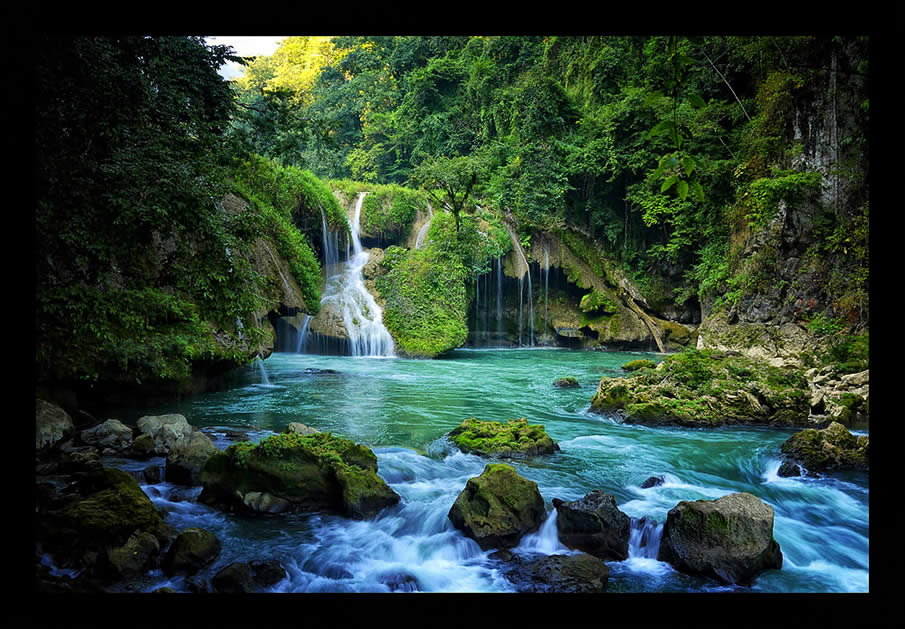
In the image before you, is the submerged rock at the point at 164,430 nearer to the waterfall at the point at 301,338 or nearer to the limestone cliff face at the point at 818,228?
the waterfall at the point at 301,338

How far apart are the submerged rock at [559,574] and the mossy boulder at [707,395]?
14.0 feet

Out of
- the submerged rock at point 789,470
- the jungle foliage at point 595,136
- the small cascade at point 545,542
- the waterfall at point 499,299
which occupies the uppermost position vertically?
the jungle foliage at point 595,136

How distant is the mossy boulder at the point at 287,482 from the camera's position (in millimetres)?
4102

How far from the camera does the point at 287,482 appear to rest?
4.16 metres

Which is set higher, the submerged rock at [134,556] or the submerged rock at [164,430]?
the submerged rock at [164,430]

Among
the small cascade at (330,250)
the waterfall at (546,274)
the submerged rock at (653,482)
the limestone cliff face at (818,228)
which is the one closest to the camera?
the submerged rock at (653,482)

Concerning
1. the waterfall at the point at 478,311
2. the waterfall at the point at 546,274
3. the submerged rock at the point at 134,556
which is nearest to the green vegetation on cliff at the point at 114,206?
the submerged rock at the point at 134,556

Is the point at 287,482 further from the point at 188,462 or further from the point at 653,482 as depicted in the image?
the point at 653,482

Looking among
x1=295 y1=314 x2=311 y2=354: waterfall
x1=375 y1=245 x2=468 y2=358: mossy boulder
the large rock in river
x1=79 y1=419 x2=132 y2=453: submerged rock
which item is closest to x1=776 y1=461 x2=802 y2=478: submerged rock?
the large rock in river

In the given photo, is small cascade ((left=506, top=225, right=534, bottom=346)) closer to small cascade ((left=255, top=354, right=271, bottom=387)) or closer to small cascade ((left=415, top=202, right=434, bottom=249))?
small cascade ((left=415, top=202, right=434, bottom=249))

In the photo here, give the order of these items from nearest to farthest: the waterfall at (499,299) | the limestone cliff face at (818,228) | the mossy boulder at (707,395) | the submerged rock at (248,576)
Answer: the submerged rock at (248,576), the mossy boulder at (707,395), the limestone cliff face at (818,228), the waterfall at (499,299)

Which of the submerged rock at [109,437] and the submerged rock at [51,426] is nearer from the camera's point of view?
the submerged rock at [51,426]

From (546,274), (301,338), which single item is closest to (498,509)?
(301,338)

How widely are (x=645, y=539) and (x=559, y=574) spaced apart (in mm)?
880
